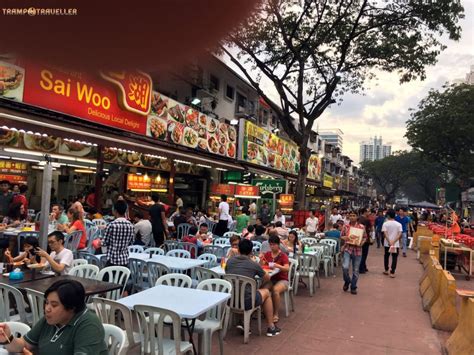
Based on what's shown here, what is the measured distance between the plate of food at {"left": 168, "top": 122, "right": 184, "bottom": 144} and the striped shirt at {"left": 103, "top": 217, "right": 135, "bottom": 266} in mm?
9242

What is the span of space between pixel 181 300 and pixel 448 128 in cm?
3321

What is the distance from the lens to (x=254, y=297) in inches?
→ 214

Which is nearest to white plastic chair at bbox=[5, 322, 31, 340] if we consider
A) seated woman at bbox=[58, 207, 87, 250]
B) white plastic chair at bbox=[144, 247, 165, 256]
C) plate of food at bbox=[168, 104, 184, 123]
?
white plastic chair at bbox=[144, 247, 165, 256]

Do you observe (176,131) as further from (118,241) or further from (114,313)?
(114,313)

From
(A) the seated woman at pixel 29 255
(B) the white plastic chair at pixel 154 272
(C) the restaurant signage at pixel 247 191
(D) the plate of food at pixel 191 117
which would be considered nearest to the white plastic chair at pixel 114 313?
(B) the white plastic chair at pixel 154 272

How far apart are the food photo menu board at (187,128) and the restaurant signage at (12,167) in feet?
13.3

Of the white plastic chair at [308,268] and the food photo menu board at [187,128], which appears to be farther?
the food photo menu board at [187,128]

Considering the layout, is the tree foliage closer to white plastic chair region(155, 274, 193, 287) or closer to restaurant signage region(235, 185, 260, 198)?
restaurant signage region(235, 185, 260, 198)

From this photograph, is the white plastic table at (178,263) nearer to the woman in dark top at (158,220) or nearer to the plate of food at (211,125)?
the woman in dark top at (158,220)

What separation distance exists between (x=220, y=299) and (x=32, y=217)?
9304mm

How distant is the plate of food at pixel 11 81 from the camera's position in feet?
29.8

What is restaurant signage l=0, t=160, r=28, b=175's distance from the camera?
11.9 metres

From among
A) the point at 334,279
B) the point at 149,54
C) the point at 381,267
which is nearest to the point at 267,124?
the point at 381,267

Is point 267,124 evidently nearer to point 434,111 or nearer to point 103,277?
point 434,111
